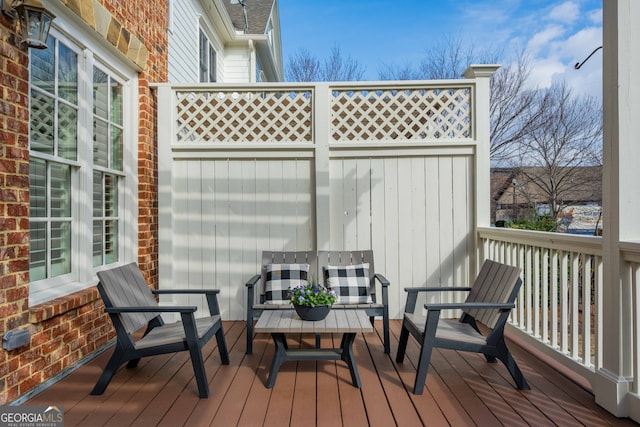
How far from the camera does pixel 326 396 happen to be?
107 inches

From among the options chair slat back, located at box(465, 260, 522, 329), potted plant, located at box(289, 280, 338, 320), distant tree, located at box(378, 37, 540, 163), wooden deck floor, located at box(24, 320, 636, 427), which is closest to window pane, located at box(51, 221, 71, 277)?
wooden deck floor, located at box(24, 320, 636, 427)

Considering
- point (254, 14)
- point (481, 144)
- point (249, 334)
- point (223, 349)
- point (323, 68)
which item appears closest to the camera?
point (223, 349)

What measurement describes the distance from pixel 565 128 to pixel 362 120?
39.9 ft

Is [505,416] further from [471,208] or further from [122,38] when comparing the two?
[122,38]

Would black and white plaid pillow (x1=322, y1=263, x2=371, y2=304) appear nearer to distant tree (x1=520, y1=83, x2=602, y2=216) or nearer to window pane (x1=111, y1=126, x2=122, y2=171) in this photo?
window pane (x1=111, y1=126, x2=122, y2=171)

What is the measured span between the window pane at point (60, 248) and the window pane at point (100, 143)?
715 millimetres

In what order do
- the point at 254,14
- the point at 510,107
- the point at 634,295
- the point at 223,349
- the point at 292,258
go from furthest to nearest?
the point at 510,107 < the point at 254,14 < the point at 292,258 < the point at 223,349 < the point at 634,295

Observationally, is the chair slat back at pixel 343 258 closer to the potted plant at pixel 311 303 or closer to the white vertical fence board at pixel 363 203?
the white vertical fence board at pixel 363 203

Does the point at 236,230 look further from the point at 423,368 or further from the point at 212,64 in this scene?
the point at 212,64

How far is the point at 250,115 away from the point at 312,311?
8.07 feet

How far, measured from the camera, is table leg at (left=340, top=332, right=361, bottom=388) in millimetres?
2865

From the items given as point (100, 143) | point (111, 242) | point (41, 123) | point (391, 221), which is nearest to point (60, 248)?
point (111, 242)

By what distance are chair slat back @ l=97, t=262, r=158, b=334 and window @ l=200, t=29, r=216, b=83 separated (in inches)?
173

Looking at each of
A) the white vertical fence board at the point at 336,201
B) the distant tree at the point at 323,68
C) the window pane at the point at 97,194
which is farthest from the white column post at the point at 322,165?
the distant tree at the point at 323,68
